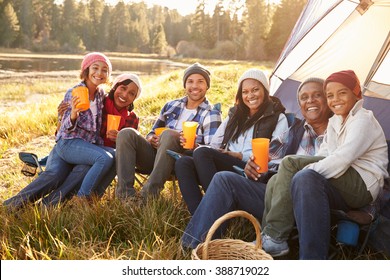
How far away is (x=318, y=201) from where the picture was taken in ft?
6.30

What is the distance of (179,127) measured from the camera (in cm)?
325

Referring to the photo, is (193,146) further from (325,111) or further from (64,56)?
(64,56)

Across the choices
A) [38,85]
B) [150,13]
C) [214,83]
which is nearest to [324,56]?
[214,83]

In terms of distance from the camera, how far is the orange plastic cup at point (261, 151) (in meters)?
2.28

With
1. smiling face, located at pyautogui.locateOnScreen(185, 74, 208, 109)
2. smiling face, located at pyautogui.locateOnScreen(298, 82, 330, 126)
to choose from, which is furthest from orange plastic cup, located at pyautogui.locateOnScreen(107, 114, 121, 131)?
smiling face, located at pyautogui.locateOnScreen(298, 82, 330, 126)

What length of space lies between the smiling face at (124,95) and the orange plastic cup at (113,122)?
0.19 metres

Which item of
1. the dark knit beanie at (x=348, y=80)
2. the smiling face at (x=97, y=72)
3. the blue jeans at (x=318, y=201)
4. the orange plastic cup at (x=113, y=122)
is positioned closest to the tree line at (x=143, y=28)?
the smiling face at (x=97, y=72)

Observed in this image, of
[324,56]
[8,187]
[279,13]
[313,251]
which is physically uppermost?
[279,13]

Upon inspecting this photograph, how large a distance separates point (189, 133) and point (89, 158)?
67 cm

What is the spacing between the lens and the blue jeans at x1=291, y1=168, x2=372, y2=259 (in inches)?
74.2

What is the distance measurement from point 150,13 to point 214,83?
71.0 ft

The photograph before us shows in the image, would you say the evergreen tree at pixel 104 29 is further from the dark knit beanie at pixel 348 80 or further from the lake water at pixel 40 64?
the dark knit beanie at pixel 348 80

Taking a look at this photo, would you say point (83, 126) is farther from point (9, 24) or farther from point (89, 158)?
point (9, 24)

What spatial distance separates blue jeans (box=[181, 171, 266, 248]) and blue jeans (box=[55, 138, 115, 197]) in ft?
2.87
